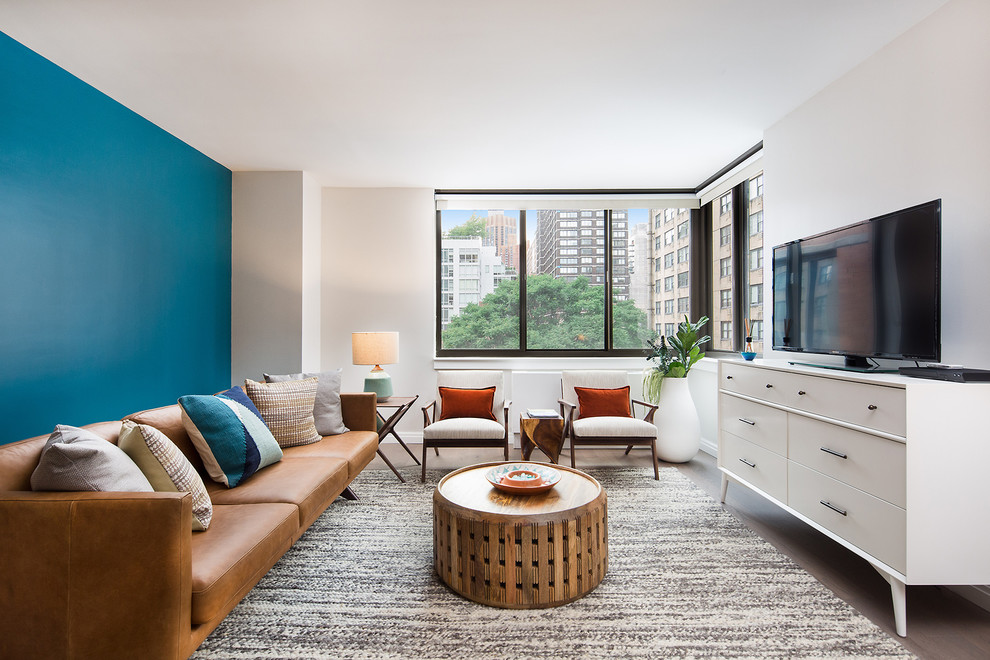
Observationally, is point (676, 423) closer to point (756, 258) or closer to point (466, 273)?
point (756, 258)

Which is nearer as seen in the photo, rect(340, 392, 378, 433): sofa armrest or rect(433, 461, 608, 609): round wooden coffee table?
rect(433, 461, 608, 609): round wooden coffee table

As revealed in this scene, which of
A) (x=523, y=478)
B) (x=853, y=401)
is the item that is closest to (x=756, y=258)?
(x=853, y=401)

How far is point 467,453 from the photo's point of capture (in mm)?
4980

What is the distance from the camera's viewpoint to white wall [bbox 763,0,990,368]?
2232 mm

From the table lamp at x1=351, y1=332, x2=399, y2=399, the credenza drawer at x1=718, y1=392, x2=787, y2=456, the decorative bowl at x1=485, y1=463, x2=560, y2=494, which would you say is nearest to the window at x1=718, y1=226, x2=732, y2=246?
the credenza drawer at x1=718, y1=392, x2=787, y2=456

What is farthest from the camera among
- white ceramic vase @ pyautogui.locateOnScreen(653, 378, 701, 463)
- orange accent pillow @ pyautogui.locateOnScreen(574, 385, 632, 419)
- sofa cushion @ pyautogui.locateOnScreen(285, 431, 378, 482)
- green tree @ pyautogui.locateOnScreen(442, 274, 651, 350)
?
green tree @ pyautogui.locateOnScreen(442, 274, 651, 350)

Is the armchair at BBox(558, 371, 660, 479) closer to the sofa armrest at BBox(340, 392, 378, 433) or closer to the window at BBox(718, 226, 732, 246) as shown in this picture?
the sofa armrest at BBox(340, 392, 378, 433)

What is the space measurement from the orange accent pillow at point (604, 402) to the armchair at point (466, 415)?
2.48 ft

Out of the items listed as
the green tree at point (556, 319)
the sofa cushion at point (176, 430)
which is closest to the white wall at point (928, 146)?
the green tree at point (556, 319)

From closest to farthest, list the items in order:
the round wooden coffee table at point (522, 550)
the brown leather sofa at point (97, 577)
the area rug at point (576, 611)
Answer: the brown leather sofa at point (97, 577) < the area rug at point (576, 611) < the round wooden coffee table at point (522, 550)

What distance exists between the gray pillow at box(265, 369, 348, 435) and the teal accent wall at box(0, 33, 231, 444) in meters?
1.01

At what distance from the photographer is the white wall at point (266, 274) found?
4.93 meters

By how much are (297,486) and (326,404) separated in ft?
3.91

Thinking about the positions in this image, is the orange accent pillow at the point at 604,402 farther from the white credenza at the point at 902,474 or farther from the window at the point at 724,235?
the white credenza at the point at 902,474
